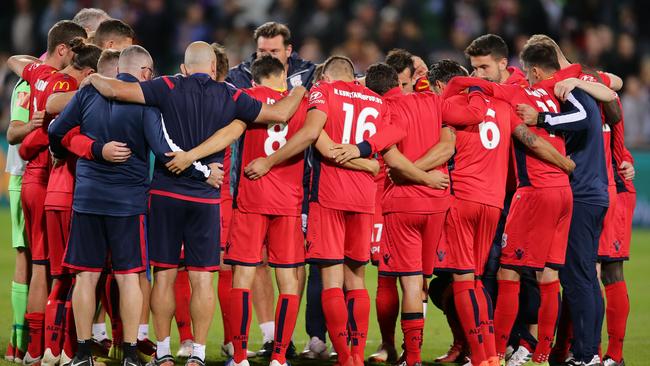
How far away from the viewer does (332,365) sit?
29.1 ft

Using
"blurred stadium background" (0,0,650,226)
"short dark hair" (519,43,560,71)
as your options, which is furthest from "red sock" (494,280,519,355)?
"blurred stadium background" (0,0,650,226)

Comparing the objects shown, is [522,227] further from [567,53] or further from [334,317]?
[567,53]

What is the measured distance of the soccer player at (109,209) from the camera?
7.65 m

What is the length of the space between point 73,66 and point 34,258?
1544mm

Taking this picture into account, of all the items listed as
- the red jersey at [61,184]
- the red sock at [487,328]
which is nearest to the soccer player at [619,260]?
the red sock at [487,328]

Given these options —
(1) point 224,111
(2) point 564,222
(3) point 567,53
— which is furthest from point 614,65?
Result: (1) point 224,111

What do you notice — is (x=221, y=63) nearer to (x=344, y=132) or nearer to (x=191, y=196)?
(x=344, y=132)

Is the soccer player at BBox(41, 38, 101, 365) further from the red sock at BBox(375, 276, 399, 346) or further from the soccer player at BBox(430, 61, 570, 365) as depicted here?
the soccer player at BBox(430, 61, 570, 365)

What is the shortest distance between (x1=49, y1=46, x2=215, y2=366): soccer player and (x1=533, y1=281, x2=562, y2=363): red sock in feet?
10.1

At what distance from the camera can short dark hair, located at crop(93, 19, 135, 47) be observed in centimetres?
875

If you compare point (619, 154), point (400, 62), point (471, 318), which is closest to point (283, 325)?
point (471, 318)

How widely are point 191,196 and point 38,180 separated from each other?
4.84 ft

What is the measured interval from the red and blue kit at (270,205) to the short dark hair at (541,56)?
185 centimetres

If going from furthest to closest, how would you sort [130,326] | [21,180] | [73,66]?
[21,180] → [73,66] → [130,326]
